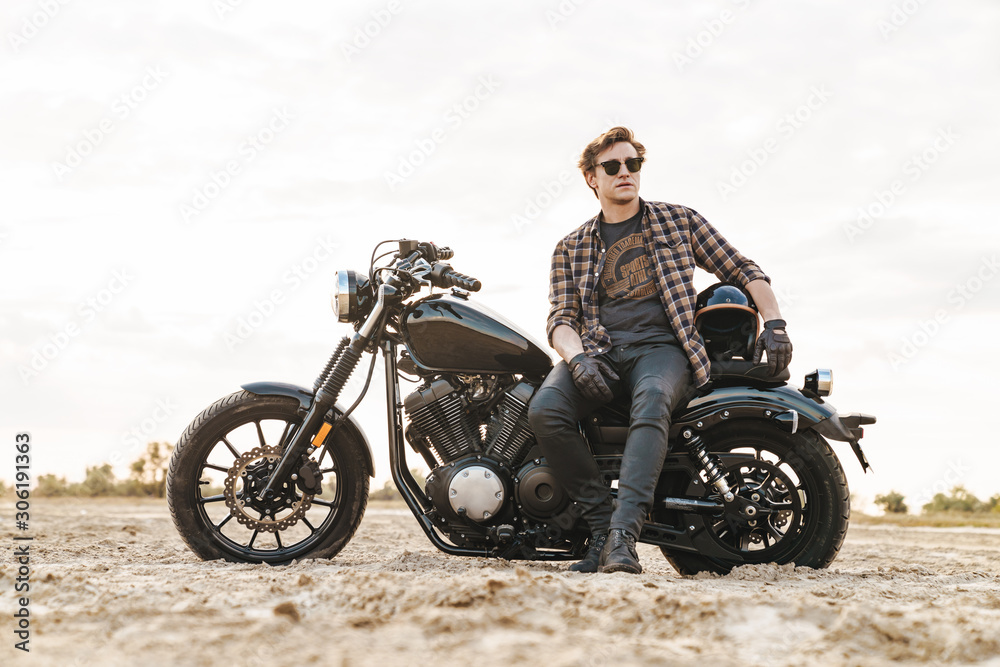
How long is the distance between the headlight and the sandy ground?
1299mm

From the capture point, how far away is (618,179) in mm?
4543

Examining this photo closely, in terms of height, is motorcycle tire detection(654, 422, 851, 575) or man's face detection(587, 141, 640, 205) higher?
man's face detection(587, 141, 640, 205)

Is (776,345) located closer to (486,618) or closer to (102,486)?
(486,618)

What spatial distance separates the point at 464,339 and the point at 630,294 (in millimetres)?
888

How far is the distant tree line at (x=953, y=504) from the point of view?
36.1 ft

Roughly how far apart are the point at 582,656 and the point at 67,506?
10.1 metres

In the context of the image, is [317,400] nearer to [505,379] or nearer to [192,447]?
[192,447]

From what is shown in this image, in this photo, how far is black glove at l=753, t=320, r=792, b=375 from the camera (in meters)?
4.14

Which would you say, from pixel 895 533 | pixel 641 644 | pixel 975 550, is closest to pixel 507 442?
pixel 641 644

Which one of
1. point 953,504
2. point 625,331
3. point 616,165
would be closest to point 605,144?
point 616,165

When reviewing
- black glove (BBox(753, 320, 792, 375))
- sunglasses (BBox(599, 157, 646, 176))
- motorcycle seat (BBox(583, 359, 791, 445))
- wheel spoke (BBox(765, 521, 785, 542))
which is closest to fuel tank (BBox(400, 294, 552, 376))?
motorcycle seat (BBox(583, 359, 791, 445))

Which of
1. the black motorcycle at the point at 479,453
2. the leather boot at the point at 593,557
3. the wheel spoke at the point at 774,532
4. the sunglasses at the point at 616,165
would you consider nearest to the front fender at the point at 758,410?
the black motorcycle at the point at 479,453

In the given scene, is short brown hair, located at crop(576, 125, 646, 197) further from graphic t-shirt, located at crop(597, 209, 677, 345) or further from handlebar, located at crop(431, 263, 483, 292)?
handlebar, located at crop(431, 263, 483, 292)

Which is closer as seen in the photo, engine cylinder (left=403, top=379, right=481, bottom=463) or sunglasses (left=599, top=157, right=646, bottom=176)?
engine cylinder (left=403, top=379, right=481, bottom=463)
